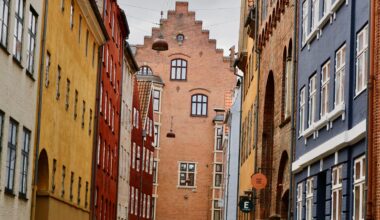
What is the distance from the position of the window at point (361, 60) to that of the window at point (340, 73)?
1.32 meters

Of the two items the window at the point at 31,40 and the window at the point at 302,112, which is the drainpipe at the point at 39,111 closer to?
the window at the point at 31,40

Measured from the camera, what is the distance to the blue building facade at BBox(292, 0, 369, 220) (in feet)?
71.0

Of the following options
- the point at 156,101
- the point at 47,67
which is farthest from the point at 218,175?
the point at 47,67

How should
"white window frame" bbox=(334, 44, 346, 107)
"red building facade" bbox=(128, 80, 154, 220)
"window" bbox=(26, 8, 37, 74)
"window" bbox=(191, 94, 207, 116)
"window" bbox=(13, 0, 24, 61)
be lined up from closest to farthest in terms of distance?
"white window frame" bbox=(334, 44, 346, 107) → "window" bbox=(13, 0, 24, 61) → "window" bbox=(26, 8, 37, 74) → "red building facade" bbox=(128, 80, 154, 220) → "window" bbox=(191, 94, 207, 116)

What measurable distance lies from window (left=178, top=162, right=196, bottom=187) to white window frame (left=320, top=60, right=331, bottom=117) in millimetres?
58963

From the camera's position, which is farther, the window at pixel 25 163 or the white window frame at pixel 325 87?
the window at pixel 25 163

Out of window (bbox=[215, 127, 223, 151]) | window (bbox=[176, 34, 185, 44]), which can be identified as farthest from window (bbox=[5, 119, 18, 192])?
window (bbox=[176, 34, 185, 44])

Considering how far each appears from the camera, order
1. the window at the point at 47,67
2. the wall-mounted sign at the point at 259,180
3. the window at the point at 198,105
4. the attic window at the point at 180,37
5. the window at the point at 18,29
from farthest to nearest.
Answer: the window at the point at 198,105 < the attic window at the point at 180,37 < the wall-mounted sign at the point at 259,180 < the window at the point at 47,67 < the window at the point at 18,29

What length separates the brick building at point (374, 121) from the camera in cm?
1975

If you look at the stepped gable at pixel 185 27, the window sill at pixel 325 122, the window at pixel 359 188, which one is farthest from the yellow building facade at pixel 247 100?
the stepped gable at pixel 185 27

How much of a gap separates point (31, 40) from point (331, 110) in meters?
9.22

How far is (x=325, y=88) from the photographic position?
85.6 ft

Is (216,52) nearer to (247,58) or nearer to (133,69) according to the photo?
(133,69)

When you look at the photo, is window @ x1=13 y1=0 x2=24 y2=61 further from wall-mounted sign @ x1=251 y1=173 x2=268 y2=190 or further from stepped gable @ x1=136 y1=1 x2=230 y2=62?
stepped gable @ x1=136 y1=1 x2=230 y2=62
